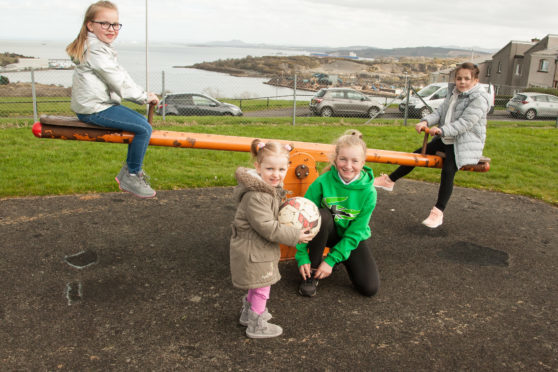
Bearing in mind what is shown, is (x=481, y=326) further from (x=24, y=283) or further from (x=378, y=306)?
(x=24, y=283)

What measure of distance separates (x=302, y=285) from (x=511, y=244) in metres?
2.21

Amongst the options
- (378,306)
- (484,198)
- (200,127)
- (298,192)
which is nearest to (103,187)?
(298,192)

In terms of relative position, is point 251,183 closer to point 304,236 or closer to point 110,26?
point 304,236

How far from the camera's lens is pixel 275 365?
2.50 meters

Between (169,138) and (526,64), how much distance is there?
140 feet

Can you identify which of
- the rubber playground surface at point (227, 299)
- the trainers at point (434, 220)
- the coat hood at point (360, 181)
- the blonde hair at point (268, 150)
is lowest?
the rubber playground surface at point (227, 299)

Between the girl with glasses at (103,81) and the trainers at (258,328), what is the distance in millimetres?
1563

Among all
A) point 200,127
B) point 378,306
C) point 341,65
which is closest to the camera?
point 378,306

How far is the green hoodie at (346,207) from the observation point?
10.7 feet

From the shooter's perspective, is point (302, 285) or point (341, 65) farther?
point (341, 65)

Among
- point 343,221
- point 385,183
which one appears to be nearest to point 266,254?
point 343,221

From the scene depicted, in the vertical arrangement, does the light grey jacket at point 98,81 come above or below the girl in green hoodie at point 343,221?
above

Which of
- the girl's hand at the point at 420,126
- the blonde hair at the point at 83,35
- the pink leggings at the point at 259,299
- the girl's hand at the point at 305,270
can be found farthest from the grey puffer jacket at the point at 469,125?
the blonde hair at the point at 83,35

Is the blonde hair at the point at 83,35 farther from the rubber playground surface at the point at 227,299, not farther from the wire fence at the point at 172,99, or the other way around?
the wire fence at the point at 172,99
